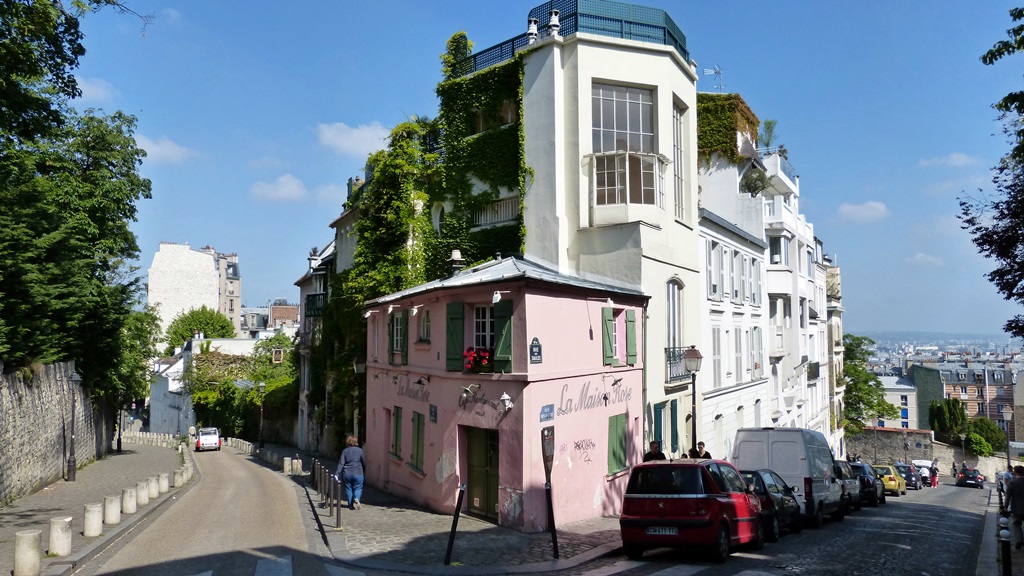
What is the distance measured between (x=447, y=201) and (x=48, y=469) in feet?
50.6

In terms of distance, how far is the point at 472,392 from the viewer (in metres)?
15.3

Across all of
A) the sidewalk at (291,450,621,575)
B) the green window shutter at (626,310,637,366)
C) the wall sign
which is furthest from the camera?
the green window shutter at (626,310,637,366)

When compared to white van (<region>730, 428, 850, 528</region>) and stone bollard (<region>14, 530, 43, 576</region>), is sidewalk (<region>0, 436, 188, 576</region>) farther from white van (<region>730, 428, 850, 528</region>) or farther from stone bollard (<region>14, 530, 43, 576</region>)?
white van (<region>730, 428, 850, 528</region>)

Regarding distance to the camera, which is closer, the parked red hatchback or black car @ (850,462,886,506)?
the parked red hatchback

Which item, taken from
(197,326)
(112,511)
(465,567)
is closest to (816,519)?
(465,567)

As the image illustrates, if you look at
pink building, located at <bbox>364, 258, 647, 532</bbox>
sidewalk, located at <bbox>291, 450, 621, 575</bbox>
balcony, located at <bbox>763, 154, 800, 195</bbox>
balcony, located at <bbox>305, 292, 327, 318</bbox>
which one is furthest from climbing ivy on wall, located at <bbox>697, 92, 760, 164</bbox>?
balcony, located at <bbox>305, 292, 327, 318</bbox>

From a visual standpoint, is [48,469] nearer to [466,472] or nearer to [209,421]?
[466,472]

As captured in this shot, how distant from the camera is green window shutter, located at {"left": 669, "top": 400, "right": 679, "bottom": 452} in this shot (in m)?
22.4

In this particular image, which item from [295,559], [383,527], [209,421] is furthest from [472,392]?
[209,421]

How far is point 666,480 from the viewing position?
483 inches

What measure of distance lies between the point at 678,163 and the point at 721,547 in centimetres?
1465

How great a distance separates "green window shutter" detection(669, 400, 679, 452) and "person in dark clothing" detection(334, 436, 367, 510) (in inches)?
391

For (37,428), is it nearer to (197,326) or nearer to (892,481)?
(892,481)

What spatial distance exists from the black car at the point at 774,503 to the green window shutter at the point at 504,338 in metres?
5.10
